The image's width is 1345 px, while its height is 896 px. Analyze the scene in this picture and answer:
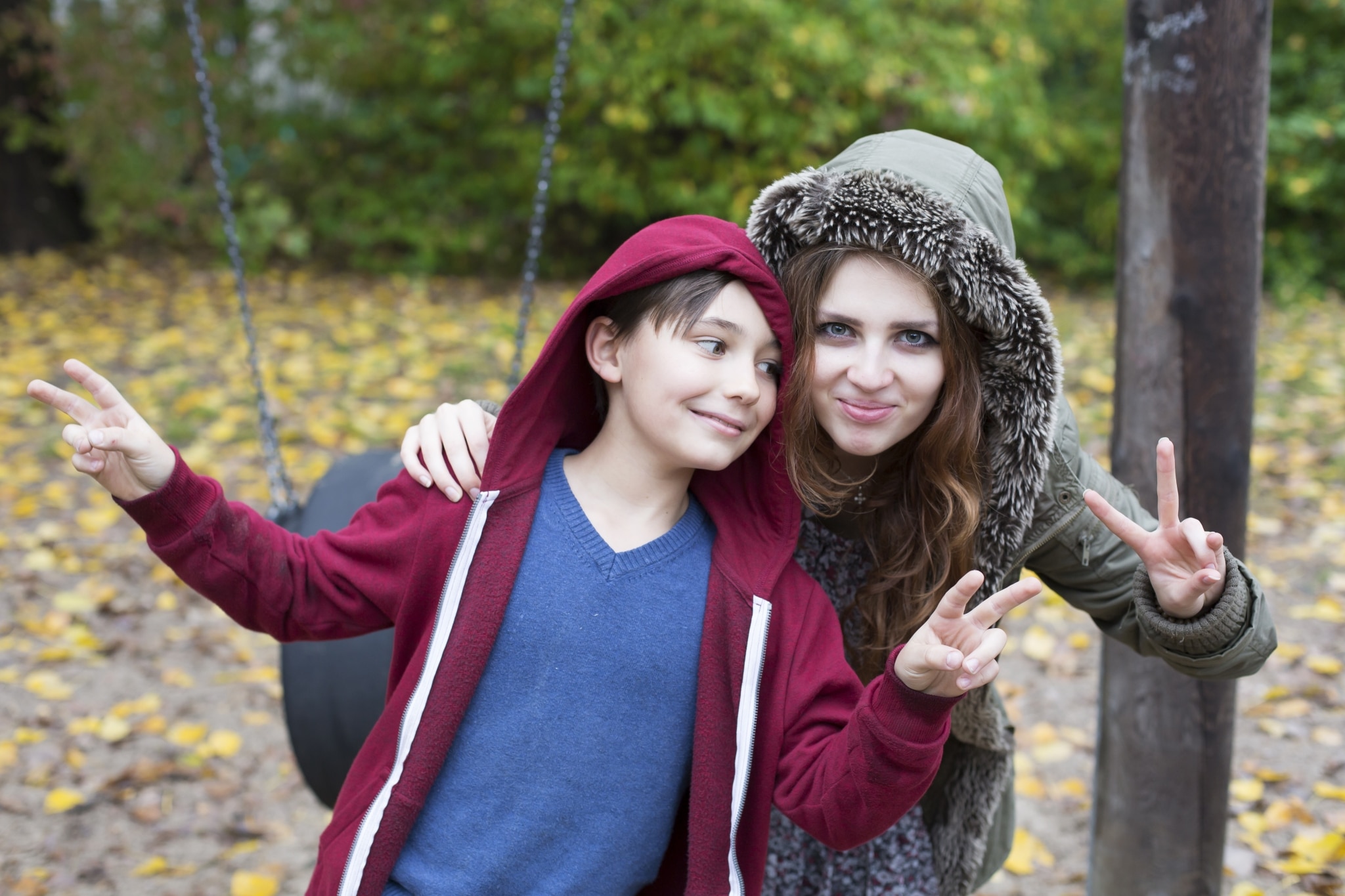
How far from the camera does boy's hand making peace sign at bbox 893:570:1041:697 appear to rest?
1.50 metres

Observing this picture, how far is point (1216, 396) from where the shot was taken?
231cm

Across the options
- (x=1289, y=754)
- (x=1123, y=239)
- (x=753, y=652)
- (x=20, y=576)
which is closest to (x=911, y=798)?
(x=753, y=652)

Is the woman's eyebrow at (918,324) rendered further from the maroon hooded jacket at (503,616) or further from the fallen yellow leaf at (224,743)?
the fallen yellow leaf at (224,743)

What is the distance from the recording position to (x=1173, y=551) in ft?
5.79

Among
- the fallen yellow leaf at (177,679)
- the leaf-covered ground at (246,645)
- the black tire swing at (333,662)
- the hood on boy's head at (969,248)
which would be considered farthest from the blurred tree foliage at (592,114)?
the hood on boy's head at (969,248)

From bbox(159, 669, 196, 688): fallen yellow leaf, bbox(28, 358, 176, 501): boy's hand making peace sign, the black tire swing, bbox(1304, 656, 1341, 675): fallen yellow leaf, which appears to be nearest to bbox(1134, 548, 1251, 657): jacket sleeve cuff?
the black tire swing

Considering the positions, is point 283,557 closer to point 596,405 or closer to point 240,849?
point 596,405

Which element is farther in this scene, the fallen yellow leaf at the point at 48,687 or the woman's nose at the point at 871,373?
the fallen yellow leaf at the point at 48,687

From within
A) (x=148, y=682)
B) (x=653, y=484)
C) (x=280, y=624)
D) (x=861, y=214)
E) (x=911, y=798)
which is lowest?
(x=148, y=682)

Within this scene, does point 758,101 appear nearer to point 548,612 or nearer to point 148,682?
point 148,682

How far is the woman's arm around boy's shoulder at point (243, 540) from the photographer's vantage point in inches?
67.8

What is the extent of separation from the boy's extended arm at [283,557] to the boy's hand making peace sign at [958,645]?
808mm

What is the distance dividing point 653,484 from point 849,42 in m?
5.77

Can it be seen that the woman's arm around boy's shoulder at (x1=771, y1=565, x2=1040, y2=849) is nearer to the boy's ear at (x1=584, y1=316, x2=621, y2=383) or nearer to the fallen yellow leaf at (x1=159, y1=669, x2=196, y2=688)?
the boy's ear at (x1=584, y1=316, x2=621, y2=383)
